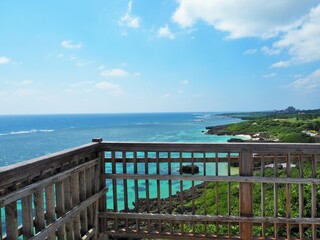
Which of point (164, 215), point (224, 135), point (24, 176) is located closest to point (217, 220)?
point (164, 215)

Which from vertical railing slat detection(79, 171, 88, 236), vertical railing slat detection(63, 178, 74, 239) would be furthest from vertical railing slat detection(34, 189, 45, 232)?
vertical railing slat detection(79, 171, 88, 236)

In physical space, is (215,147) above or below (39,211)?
above

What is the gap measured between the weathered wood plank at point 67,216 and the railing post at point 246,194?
2.04m

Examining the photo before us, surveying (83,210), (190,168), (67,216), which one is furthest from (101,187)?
(190,168)

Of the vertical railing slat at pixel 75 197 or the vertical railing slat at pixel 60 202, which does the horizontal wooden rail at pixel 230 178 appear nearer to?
the vertical railing slat at pixel 75 197

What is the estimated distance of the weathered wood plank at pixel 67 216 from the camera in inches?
126

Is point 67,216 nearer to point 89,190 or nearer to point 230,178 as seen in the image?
point 89,190

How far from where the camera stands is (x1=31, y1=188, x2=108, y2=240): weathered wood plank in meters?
3.19

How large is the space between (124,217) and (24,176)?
2.07 m

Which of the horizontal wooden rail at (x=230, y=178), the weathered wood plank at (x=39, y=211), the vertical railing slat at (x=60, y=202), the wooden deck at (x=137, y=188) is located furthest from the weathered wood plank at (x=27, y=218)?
the horizontal wooden rail at (x=230, y=178)

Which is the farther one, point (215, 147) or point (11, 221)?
point (215, 147)

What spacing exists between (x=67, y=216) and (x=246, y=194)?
7.70ft

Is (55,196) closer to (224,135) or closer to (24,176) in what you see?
(24,176)

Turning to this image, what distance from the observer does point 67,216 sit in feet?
12.2
